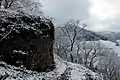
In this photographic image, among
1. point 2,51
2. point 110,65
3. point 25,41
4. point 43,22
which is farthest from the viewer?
point 110,65

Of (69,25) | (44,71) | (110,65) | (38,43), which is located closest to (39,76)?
(44,71)

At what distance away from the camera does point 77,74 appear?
17.2m

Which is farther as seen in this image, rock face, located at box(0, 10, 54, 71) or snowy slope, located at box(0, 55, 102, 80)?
rock face, located at box(0, 10, 54, 71)

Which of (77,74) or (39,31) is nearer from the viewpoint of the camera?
(39,31)

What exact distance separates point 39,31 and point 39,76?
312 centimetres

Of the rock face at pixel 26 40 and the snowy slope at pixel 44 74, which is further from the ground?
the rock face at pixel 26 40

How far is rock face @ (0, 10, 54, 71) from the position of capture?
13.9 meters

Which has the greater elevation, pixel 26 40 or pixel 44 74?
pixel 26 40

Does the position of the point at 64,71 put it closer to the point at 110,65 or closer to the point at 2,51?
the point at 2,51

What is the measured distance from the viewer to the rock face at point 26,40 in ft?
45.5

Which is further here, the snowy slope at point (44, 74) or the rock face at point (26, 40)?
the rock face at point (26, 40)

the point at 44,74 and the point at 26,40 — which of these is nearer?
the point at 26,40

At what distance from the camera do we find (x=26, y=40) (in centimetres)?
1479

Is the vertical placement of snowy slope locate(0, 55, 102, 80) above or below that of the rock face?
below
